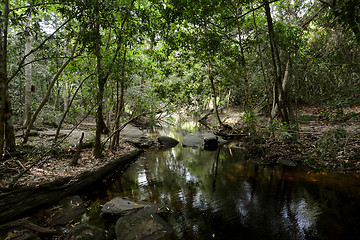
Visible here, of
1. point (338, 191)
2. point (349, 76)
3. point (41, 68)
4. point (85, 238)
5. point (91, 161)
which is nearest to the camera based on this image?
point (85, 238)

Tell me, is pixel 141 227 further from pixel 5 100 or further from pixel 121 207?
pixel 5 100

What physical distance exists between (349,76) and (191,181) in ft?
21.4

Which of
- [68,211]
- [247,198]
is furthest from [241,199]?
[68,211]

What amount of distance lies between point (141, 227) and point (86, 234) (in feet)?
3.83

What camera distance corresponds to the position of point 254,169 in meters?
8.49

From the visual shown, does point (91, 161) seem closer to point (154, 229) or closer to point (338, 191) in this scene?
point (154, 229)

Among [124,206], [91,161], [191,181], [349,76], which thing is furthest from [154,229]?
[349,76]

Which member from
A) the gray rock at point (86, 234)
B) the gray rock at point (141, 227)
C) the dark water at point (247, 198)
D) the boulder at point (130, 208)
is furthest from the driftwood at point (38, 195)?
the gray rock at point (141, 227)

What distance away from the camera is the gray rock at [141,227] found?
4.26 meters

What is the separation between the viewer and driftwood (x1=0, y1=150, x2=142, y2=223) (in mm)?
4379

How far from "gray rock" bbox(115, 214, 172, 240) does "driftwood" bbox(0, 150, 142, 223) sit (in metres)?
2.23

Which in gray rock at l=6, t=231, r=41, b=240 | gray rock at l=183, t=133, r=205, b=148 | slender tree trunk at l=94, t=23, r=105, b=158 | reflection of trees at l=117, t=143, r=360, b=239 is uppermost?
slender tree trunk at l=94, t=23, r=105, b=158

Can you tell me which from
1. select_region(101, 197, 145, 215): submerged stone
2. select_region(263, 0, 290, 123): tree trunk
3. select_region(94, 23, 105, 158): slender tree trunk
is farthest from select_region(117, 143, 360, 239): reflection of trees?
select_region(263, 0, 290, 123): tree trunk

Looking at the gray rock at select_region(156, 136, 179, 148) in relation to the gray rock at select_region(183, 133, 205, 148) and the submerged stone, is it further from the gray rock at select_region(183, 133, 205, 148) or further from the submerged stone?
the submerged stone
